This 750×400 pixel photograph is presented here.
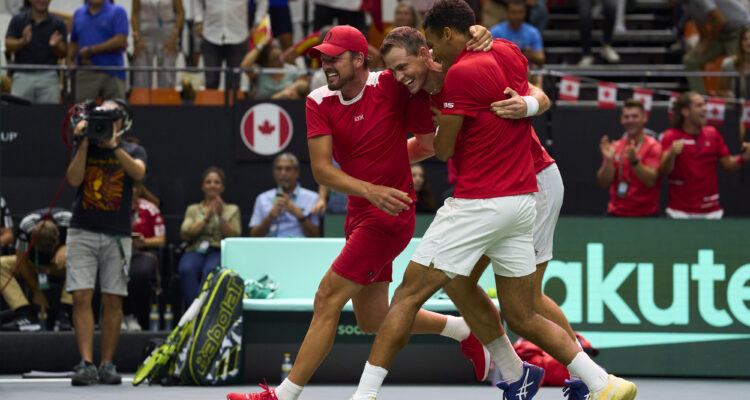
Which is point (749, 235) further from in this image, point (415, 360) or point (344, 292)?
point (344, 292)

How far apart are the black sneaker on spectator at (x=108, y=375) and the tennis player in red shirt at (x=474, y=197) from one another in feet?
11.5

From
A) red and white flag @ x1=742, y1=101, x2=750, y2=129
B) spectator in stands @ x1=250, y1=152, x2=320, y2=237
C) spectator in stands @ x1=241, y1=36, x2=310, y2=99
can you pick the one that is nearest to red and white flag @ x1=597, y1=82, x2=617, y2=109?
red and white flag @ x1=742, y1=101, x2=750, y2=129

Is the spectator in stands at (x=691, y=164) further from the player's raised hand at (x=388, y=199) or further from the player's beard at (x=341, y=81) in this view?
the player's raised hand at (x=388, y=199)

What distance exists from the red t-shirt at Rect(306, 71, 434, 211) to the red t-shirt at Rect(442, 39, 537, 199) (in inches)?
16.8

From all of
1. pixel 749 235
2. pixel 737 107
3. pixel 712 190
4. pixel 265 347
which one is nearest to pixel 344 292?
pixel 265 347

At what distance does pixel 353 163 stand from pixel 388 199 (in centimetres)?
48

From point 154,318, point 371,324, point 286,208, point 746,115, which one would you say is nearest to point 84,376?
point 154,318

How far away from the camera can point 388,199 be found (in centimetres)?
541

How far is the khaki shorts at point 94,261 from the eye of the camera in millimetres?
8344

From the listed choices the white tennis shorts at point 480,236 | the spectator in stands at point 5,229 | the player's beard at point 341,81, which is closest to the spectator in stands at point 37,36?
the spectator in stands at point 5,229

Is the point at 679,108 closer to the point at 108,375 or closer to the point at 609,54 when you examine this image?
the point at 609,54

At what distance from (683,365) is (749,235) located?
119 centimetres

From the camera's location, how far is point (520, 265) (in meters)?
5.46

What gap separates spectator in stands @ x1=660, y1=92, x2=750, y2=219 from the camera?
10.3m
